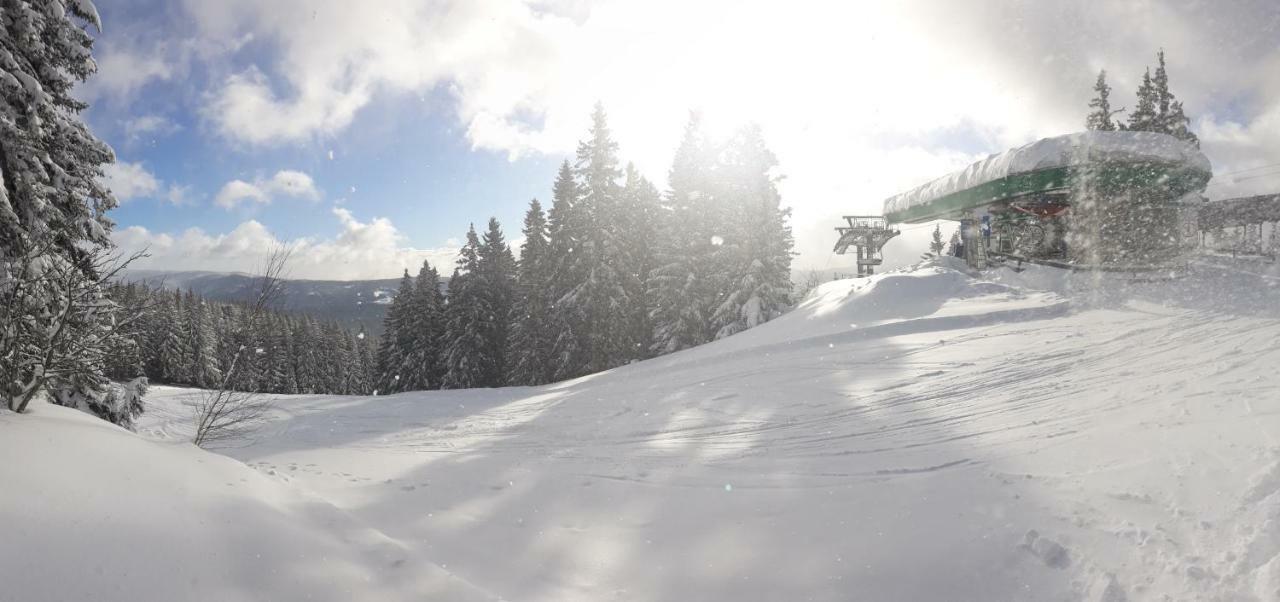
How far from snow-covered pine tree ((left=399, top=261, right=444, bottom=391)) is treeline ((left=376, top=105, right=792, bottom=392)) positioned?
93 millimetres

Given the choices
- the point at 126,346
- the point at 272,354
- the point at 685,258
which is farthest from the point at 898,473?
the point at 272,354

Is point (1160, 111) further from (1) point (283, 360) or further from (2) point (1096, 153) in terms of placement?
(1) point (283, 360)

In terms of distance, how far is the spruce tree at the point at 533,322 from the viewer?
97.7 feet

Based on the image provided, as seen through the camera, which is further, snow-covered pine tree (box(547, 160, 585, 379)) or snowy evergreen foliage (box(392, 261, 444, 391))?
snowy evergreen foliage (box(392, 261, 444, 391))

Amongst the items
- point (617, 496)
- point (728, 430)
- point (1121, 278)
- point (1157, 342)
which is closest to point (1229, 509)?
point (617, 496)

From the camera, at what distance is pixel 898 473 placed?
233 inches

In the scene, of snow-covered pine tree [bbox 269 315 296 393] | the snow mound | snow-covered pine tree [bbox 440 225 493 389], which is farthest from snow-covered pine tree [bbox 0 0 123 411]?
snow-covered pine tree [bbox 269 315 296 393]

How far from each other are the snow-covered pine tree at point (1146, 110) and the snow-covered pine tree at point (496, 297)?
37.0 m

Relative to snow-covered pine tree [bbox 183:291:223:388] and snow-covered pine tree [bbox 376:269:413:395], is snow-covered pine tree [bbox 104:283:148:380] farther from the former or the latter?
snow-covered pine tree [bbox 183:291:223:388]

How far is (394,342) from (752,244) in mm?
26386

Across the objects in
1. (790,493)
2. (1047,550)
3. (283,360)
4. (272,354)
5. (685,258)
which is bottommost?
(283,360)

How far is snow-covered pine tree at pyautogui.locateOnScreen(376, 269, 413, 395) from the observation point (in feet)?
120

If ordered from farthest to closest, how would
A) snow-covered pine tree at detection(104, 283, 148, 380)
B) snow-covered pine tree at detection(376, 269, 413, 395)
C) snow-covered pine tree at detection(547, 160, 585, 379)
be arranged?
snow-covered pine tree at detection(376, 269, 413, 395)
snow-covered pine tree at detection(547, 160, 585, 379)
snow-covered pine tree at detection(104, 283, 148, 380)

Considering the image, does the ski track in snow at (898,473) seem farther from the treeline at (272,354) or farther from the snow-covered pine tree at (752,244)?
the treeline at (272,354)
